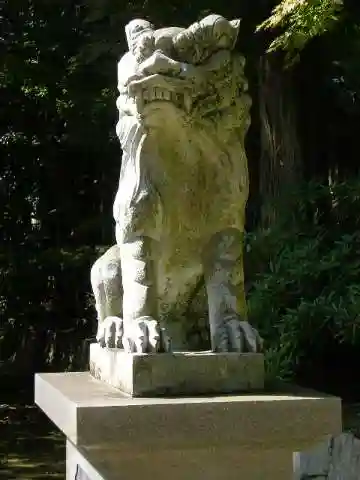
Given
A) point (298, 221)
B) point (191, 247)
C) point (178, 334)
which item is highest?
point (298, 221)

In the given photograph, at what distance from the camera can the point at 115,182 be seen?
36.6 ft

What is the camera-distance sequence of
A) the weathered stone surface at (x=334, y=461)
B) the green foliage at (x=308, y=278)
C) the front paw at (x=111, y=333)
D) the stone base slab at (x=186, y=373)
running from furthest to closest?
the green foliage at (x=308, y=278), the front paw at (x=111, y=333), the stone base slab at (x=186, y=373), the weathered stone surface at (x=334, y=461)

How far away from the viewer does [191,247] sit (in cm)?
325

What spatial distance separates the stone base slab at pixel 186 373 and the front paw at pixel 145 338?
0.04 meters

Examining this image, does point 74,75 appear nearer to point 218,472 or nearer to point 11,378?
point 11,378

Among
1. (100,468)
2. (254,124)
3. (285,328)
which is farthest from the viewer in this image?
(254,124)

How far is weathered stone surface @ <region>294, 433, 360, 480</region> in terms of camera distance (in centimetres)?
180

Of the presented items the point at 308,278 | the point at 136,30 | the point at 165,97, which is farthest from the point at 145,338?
the point at 308,278

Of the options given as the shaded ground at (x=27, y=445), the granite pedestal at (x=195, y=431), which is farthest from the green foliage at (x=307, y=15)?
the shaded ground at (x=27, y=445)

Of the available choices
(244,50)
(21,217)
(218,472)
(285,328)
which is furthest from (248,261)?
(21,217)

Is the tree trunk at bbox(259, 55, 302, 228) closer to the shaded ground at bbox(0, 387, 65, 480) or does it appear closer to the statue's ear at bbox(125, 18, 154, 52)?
the shaded ground at bbox(0, 387, 65, 480)

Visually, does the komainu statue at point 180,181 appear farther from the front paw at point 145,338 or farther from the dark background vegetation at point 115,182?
the dark background vegetation at point 115,182

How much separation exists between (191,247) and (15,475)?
460 cm

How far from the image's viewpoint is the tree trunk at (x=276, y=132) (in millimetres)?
7723
